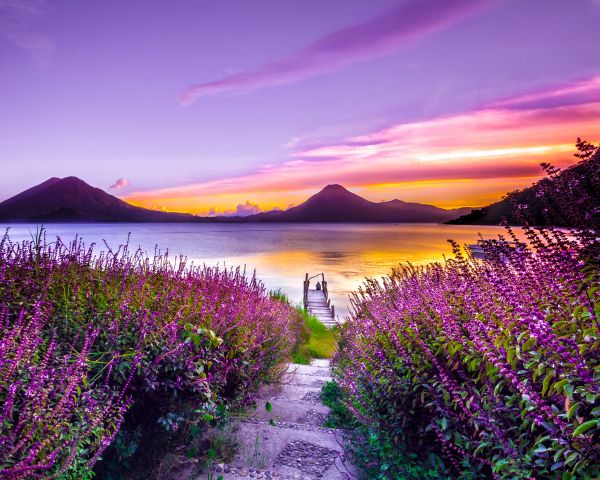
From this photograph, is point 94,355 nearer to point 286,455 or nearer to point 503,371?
point 286,455

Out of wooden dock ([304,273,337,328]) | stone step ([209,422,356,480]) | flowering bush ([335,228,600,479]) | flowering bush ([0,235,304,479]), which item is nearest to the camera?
flowering bush ([335,228,600,479])

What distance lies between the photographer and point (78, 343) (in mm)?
4289

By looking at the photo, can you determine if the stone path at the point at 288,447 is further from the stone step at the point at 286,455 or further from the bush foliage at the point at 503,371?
the bush foliage at the point at 503,371

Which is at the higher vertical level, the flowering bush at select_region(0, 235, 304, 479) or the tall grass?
the flowering bush at select_region(0, 235, 304, 479)

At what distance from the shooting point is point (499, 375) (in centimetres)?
278

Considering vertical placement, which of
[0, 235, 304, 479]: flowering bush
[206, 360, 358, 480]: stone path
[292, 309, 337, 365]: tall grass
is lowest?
[292, 309, 337, 365]: tall grass

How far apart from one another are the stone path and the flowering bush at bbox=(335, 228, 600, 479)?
2.31 ft

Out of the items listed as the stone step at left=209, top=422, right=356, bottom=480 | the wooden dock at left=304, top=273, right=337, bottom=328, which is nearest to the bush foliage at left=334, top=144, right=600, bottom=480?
the stone step at left=209, top=422, right=356, bottom=480

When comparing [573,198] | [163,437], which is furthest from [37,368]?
[573,198]

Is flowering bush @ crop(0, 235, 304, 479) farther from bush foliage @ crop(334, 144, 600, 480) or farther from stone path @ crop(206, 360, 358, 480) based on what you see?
bush foliage @ crop(334, 144, 600, 480)

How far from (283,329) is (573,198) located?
18.7 ft

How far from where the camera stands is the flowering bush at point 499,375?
7.97 ft

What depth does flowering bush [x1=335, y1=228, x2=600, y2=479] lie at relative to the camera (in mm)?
2428

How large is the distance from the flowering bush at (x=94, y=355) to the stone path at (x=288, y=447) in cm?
58
